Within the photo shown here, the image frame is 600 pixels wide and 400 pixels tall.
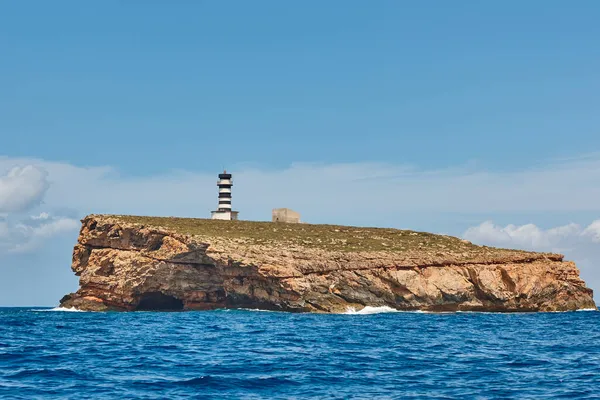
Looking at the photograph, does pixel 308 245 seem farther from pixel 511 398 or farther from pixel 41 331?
pixel 511 398

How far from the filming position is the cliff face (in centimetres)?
8125

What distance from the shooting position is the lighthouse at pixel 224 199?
11462 centimetres

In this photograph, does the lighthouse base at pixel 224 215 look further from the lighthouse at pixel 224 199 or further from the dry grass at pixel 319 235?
the dry grass at pixel 319 235

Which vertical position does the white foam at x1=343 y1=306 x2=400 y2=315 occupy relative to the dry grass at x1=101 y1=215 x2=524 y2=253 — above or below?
below

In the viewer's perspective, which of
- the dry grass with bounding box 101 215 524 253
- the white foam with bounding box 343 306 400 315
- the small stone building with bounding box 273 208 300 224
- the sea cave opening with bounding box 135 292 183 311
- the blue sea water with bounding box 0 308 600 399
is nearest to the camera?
the blue sea water with bounding box 0 308 600 399

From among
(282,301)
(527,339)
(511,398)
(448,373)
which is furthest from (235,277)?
(511,398)

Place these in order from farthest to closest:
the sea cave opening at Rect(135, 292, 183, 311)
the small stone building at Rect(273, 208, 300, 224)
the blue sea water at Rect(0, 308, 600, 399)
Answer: the small stone building at Rect(273, 208, 300, 224), the sea cave opening at Rect(135, 292, 183, 311), the blue sea water at Rect(0, 308, 600, 399)

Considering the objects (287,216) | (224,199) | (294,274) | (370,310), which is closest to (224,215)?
(224,199)

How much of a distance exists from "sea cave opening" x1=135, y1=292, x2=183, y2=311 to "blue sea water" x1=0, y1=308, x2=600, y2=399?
41227 millimetres

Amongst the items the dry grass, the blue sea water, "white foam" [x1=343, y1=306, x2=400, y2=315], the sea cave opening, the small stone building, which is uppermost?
the small stone building

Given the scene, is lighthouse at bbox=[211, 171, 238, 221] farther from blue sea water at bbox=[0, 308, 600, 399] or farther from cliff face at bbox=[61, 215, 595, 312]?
blue sea water at bbox=[0, 308, 600, 399]

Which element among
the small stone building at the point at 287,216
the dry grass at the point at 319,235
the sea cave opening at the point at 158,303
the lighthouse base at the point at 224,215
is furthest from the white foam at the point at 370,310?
the lighthouse base at the point at 224,215

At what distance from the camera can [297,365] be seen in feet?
93.7

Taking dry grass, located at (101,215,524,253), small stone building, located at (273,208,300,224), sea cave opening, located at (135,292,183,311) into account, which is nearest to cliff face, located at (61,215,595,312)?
sea cave opening, located at (135,292,183,311)
